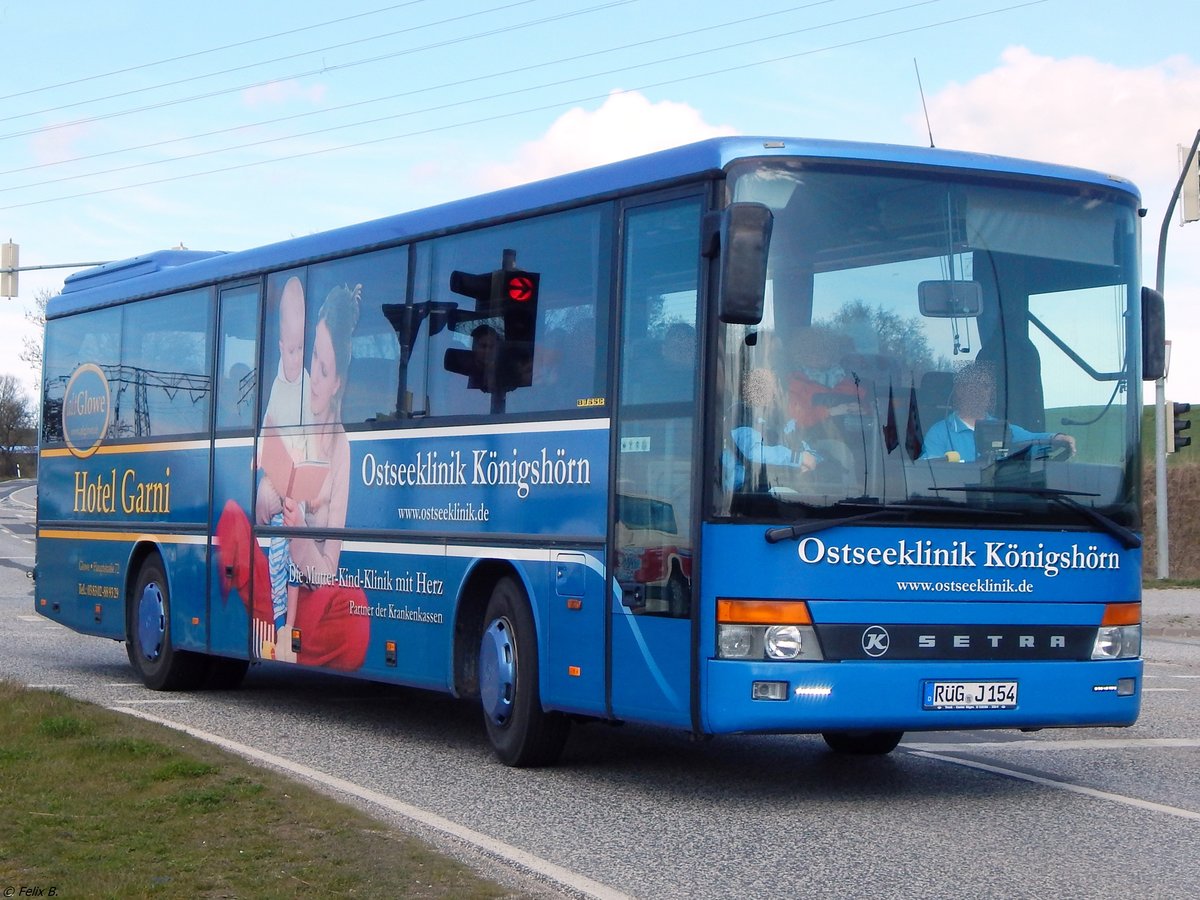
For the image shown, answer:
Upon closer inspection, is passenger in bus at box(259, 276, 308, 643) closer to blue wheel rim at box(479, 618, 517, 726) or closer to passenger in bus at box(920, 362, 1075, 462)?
blue wheel rim at box(479, 618, 517, 726)

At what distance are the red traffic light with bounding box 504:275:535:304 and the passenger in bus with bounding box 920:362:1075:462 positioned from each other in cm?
270

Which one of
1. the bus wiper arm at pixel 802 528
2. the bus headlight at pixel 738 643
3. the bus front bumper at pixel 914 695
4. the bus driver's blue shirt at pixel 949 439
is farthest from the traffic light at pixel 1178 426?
the bus headlight at pixel 738 643

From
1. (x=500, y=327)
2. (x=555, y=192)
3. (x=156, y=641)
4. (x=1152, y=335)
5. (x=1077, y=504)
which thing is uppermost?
(x=555, y=192)

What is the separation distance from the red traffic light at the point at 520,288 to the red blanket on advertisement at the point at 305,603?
260 cm

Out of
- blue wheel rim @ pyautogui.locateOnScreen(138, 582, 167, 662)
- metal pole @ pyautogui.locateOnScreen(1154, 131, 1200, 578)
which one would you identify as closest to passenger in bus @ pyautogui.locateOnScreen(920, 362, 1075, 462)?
blue wheel rim @ pyautogui.locateOnScreen(138, 582, 167, 662)

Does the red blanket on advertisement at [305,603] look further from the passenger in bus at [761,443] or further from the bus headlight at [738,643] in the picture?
the passenger in bus at [761,443]

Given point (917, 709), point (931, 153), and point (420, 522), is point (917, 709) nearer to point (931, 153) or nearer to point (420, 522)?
point (931, 153)

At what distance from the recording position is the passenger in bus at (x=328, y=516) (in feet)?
40.6

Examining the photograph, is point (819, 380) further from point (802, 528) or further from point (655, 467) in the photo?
point (655, 467)

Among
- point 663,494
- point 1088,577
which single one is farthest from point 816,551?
point 1088,577

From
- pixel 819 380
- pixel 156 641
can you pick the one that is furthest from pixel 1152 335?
pixel 156 641

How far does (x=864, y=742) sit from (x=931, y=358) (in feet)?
10.1

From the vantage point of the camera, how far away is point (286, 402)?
43.8 ft

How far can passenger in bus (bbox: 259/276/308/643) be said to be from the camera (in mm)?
13133
